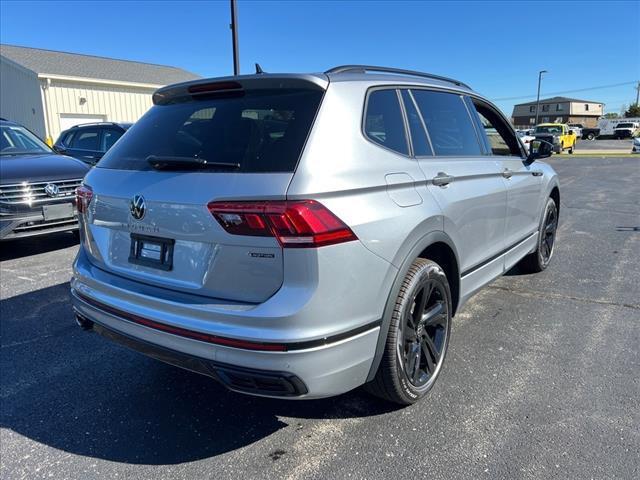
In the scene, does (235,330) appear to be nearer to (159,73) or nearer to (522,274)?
(522,274)

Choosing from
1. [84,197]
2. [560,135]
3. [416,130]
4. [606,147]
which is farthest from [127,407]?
[606,147]

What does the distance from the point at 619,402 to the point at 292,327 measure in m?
2.08

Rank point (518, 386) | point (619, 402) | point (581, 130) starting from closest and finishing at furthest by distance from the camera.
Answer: point (619, 402) → point (518, 386) → point (581, 130)

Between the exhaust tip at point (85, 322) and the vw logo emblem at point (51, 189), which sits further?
the vw logo emblem at point (51, 189)

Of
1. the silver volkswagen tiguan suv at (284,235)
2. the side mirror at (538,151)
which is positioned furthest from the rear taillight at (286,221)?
the side mirror at (538,151)

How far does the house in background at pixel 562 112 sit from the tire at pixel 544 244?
89.2 metres

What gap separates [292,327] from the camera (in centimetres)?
203

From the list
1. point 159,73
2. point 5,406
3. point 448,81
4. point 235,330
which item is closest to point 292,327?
point 235,330

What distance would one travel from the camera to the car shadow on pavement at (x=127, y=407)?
255 centimetres

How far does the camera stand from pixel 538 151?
4629 millimetres

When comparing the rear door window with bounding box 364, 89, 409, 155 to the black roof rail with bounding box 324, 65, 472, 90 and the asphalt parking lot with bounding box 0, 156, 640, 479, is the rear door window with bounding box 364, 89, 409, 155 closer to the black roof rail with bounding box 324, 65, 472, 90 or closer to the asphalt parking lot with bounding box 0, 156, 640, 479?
the black roof rail with bounding box 324, 65, 472, 90

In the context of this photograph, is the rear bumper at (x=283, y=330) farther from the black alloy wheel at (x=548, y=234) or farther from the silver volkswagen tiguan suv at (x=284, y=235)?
the black alloy wheel at (x=548, y=234)

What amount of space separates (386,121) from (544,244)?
3.38 metres

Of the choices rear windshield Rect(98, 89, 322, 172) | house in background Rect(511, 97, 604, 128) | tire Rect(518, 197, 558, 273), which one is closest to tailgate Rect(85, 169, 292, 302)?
rear windshield Rect(98, 89, 322, 172)
